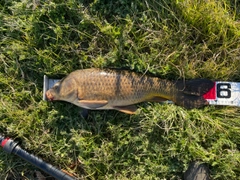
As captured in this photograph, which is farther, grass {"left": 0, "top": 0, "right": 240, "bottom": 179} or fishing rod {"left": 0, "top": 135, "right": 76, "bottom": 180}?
fishing rod {"left": 0, "top": 135, "right": 76, "bottom": 180}

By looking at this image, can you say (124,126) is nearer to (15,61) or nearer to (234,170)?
(234,170)

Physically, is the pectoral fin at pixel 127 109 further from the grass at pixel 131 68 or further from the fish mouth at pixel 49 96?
the fish mouth at pixel 49 96

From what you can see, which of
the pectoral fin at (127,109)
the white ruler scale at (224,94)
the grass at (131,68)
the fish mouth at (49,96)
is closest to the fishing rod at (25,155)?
the grass at (131,68)

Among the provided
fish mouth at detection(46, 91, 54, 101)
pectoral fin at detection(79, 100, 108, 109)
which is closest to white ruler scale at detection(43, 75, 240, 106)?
pectoral fin at detection(79, 100, 108, 109)

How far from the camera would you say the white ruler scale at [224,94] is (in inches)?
146

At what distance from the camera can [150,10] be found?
3.71 m

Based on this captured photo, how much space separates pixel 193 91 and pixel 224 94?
0.43 metres

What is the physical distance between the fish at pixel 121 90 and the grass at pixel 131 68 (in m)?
0.12

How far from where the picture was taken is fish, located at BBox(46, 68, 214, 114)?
358 centimetres

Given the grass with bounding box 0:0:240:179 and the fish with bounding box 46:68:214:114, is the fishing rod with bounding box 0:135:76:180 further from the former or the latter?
the fish with bounding box 46:68:214:114

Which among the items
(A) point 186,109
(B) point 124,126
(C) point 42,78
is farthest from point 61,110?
(A) point 186,109

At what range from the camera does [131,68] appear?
3672mm

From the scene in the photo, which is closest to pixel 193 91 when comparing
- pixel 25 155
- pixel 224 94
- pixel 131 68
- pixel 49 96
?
pixel 224 94

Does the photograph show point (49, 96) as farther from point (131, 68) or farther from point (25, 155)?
Answer: point (131, 68)
